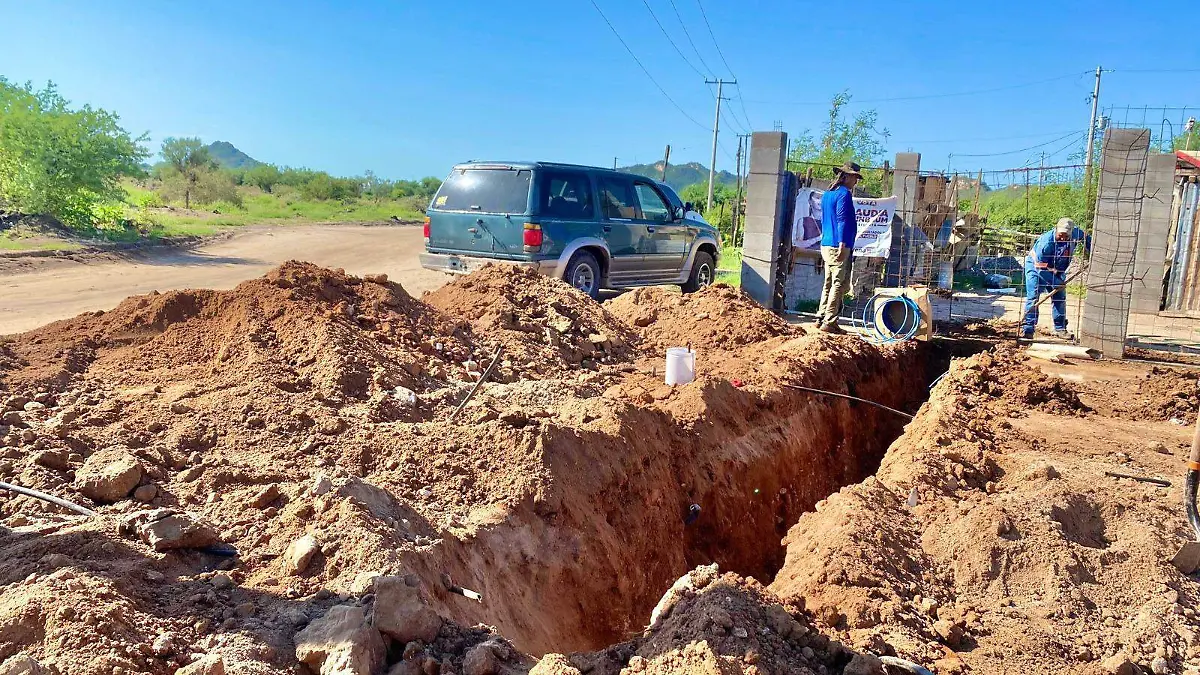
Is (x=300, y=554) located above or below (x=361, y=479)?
below

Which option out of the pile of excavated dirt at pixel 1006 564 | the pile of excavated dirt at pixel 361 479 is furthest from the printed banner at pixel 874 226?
the pile of excavated dirt at pixel 1006 564

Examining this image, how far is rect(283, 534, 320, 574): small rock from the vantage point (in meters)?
3.41

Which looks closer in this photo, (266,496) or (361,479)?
(266,496)

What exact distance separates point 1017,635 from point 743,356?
4954 millimetres

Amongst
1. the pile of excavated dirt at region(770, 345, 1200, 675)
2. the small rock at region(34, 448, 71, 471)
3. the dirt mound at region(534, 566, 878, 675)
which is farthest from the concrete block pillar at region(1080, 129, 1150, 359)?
the small rock at region(34, 448, 71, 471)

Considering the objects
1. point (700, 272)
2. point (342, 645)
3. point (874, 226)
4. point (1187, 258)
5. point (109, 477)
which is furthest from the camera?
point (1187, 258)

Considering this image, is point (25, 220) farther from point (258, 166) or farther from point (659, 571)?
point (258, 166)

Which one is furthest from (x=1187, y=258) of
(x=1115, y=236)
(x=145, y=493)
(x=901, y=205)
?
(x=145, y=493)

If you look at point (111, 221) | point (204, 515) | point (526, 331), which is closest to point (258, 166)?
point (111, 221)

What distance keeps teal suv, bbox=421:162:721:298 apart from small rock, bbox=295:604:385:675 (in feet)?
22.1

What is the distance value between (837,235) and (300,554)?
7750mm

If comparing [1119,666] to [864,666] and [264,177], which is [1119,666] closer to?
[864,666]

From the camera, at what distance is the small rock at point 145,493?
3857mm

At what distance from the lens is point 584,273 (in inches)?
440
